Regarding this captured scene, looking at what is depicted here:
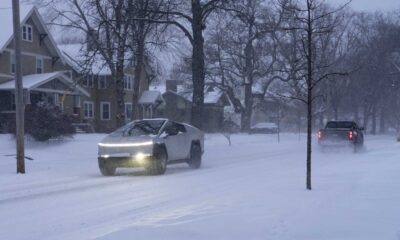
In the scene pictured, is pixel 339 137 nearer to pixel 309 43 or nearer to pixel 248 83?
pixel 309 43

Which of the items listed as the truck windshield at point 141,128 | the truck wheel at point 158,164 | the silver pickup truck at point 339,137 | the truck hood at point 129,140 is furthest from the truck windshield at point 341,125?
the truck hood at point 129,140

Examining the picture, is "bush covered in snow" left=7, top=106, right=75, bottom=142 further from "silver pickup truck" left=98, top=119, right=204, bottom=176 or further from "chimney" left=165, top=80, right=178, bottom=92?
"chimney" left=165, top=80, right=178, bottom=92

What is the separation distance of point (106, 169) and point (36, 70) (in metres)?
30.6

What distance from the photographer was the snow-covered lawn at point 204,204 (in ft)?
26.8

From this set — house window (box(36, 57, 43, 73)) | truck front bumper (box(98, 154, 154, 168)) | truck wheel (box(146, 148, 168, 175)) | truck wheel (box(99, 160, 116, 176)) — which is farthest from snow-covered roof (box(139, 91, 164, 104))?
truck front bumper (box(98, 154, 154, 168))

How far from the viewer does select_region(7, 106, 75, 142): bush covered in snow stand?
2880 centimetres

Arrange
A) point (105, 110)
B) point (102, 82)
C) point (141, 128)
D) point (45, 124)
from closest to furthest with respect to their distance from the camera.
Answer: point (141, 128)
point (45, 124)
point (105, 110)
point (102, 82)

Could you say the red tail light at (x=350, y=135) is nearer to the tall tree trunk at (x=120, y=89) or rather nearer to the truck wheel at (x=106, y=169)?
the tall tree trunk at (x=120, y=89)

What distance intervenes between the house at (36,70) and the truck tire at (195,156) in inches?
852

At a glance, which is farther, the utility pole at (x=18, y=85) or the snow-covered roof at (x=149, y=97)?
the snow-covered roof at (x=149, y=97)

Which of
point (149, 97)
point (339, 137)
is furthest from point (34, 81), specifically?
point (339, 137)

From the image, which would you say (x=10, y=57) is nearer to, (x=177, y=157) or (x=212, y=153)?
(x=212, y=153)

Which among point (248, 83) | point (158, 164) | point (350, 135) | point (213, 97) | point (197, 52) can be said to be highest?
point (197, 52)

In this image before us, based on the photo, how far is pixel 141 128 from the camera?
1792cm
